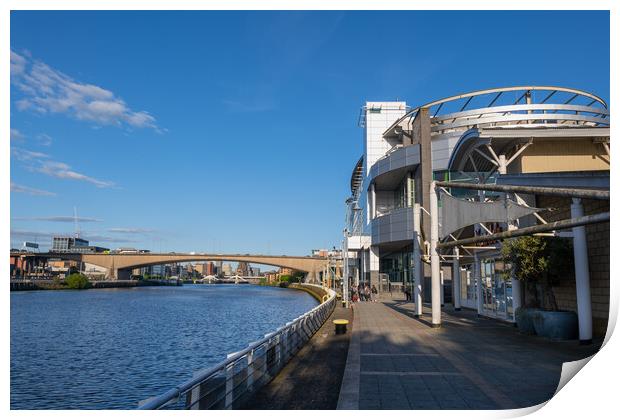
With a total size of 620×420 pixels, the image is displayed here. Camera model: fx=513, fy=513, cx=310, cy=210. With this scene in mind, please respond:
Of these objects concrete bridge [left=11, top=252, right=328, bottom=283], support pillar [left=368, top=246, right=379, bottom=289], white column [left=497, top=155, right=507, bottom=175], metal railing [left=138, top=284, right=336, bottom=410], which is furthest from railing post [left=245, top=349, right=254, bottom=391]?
concrete bridge [left=11, top=252, right=328, bottom=283]

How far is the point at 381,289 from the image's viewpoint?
56281 mm

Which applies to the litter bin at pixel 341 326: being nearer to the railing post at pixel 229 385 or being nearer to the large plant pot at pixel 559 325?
the large plant pot at pixel 559 325

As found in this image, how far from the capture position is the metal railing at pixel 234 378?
649cm

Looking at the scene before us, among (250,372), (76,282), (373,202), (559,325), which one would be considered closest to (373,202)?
(373,202)

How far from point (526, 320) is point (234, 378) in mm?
11546

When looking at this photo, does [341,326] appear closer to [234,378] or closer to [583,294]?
[583,294]

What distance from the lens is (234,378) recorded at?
345 inches

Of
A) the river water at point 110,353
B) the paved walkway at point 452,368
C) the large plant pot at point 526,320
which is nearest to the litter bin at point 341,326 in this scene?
the paved walkway at point 452,368

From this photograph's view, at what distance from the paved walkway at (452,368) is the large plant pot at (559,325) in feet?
1.34

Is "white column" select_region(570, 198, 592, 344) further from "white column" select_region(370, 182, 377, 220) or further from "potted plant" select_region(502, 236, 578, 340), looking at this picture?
"white column" select_region(370, 182, 377, 220)

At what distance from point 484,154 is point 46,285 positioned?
99.3 meters

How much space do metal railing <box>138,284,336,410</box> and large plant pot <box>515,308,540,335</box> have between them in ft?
25.1

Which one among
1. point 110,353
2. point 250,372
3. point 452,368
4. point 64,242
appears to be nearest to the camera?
point 250,372

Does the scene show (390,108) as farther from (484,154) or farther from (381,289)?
(484,154)
